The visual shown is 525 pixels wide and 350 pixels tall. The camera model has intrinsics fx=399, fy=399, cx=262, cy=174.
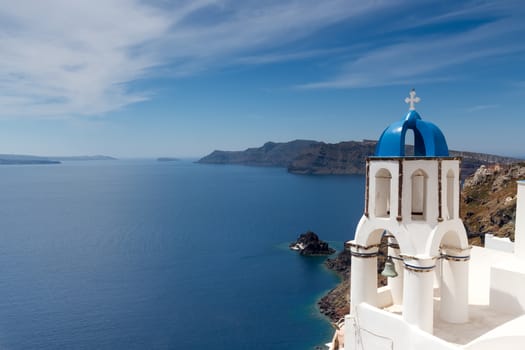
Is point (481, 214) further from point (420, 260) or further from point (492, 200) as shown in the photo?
point (420, 260)

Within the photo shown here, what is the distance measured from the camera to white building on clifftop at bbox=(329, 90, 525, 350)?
8.03m

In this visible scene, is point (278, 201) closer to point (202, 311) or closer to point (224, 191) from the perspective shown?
point (224, 191)

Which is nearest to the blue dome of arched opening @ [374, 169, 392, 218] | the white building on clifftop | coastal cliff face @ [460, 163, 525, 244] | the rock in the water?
the white building on clifftop

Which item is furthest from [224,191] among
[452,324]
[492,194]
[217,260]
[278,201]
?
[452,324]

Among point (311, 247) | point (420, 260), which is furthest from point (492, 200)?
point (420, 260)

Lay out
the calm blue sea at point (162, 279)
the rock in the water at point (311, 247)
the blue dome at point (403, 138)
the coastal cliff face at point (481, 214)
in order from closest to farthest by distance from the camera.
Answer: the blue dome at point (403, 138), the calm blue sea at point (162, 279), the coastal cliff face at point (481, 214), the rock in the water at point (311, 247)

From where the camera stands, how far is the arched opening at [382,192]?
903 centimetres

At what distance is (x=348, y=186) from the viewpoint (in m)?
152

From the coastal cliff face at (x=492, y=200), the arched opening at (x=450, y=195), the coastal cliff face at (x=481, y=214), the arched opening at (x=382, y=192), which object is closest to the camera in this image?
the arched opening at (x=450, y=195)

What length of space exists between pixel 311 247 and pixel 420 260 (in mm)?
49789

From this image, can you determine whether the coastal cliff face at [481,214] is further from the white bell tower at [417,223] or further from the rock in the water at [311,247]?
the white bell tower at [417,223]

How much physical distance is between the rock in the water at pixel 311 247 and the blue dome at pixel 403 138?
162 ft

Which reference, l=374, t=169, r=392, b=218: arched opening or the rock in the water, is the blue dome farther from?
the rock in the water

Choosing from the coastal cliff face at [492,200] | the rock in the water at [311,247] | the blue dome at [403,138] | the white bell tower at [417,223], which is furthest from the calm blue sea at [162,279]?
the blue dome at [403,138]
